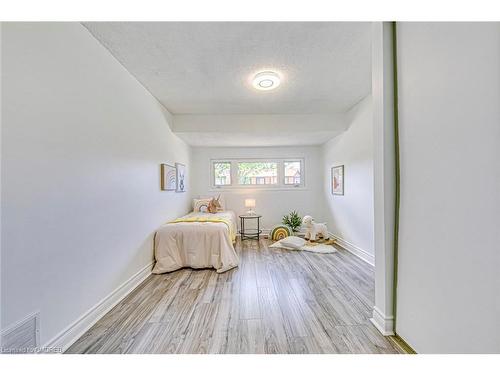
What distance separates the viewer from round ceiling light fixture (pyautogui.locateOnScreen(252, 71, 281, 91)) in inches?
94.1

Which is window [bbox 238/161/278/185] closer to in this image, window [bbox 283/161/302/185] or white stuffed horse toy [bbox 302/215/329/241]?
window [bbox 283/161/302/185]

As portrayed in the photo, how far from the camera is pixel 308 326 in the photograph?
159 cm

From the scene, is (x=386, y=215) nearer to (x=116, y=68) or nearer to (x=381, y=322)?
(x=381, y=322)

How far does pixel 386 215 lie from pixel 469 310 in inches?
24.2

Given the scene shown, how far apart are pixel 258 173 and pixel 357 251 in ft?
9.15

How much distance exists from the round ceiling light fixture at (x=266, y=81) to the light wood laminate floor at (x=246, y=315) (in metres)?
2.36

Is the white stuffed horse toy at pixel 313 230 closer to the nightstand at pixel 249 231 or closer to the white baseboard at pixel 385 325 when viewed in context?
the nightstand at pixel 249 231

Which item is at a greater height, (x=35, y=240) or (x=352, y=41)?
(x=352, y=41)

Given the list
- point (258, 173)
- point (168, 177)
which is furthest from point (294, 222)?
point (168, 177)

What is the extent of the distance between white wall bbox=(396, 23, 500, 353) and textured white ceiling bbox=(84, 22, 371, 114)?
2.42 ft

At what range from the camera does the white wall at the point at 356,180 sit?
9.77 ft

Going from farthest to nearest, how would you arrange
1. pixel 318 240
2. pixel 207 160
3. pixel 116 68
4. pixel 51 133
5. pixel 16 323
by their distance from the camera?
pixel 207 160, pixel 318 240, pixel 116 68, pixel 51 133, pixel 16 323
